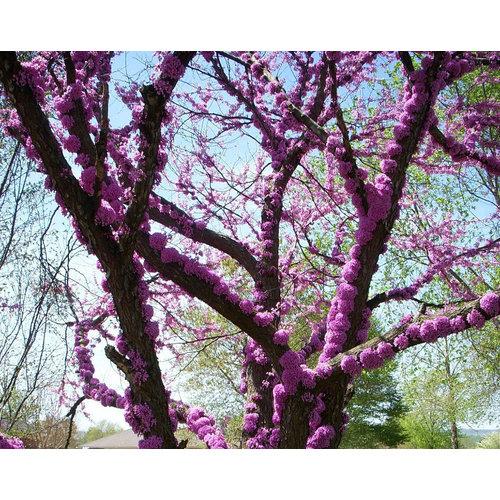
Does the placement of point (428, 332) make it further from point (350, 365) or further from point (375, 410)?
point (375, 410)

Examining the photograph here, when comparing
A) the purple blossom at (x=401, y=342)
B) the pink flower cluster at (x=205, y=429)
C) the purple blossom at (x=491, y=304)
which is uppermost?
the purple blossom at (x=491, y=304)

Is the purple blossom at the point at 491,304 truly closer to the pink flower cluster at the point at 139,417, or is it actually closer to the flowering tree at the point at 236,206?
the flowering tree at the point at 236,206

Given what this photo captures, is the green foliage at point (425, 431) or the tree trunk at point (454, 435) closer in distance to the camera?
the tree trunk at point (454, 435)

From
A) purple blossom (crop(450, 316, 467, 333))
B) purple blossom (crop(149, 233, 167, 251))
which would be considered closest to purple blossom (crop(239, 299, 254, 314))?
purple blossom (crop(149, 233, 167, 251))

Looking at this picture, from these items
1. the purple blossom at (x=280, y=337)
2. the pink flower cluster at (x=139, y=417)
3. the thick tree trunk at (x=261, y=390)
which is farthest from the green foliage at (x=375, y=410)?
the pink flower cluster at (x=139, y=417)

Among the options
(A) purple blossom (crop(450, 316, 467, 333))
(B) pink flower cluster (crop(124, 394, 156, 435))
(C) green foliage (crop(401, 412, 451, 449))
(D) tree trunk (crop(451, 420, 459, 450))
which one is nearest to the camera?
(B) pink flower cluster (crop(124, 394, 156, 435))

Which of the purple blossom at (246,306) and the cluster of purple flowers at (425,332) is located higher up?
the purple blossom at (246,306)

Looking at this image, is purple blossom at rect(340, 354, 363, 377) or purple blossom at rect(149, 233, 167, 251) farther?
purple blossom at rect(149, 233, 167, 251)

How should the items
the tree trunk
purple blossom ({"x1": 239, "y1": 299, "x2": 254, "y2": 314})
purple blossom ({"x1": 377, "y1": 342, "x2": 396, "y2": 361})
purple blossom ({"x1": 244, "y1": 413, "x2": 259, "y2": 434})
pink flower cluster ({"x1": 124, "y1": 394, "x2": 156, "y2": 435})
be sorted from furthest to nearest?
1. the tree trunk
2. purple blossom ({"x1": 244, "y1": 413, "x2": 259, "y2": 434})
3. purple blossom ({"x1": 239, "y1": 299, "x2": 254, "y2": 314})
4. purple blossom ({"x1": 377, "y1": 342, "x2": 396, "y2": 361})
5. pink flower cluster ({"x1": 124, "y1": 394, "x2": 156, "y2": 435})

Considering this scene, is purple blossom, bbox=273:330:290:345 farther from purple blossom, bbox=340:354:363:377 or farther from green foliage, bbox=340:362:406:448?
green foliage, bbox=340:362:406:448

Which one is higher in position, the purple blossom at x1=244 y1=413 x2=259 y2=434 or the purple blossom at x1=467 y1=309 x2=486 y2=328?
the purple blossom at x1=467 y1=309 x2=486 y2=328

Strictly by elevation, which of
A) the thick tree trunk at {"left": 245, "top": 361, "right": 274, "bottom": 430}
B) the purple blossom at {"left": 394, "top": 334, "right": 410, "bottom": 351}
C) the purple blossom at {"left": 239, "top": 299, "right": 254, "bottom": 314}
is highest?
the purple blossom at {"left": 239, "top": 299, "right": 254, "bottom": 314}
